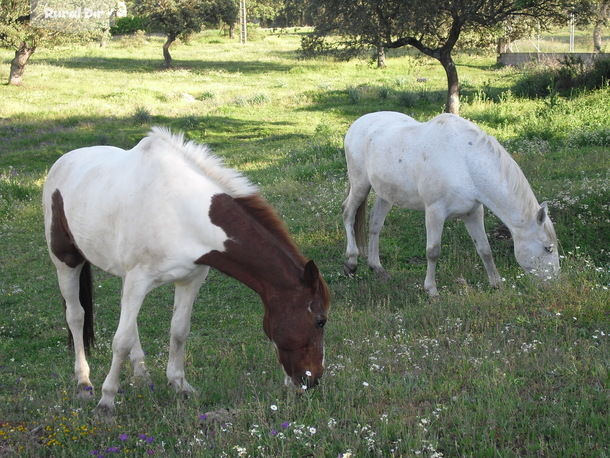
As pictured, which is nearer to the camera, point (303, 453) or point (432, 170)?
point (303, 453)

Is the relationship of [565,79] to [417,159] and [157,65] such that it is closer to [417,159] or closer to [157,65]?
[417,159]

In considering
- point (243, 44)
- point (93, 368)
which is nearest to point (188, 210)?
point (93, 368)

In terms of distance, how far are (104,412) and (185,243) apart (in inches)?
54.3

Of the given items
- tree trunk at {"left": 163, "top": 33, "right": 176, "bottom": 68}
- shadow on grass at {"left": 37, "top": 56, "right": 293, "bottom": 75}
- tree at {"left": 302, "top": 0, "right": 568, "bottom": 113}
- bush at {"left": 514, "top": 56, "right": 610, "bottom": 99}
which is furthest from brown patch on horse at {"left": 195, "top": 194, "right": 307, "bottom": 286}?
tree trunk at {"left": 163, "top": 33, "right": 176, "bottom": 68}

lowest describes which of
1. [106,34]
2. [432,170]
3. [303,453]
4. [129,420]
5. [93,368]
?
[93,368]

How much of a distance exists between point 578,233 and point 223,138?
45.4 ft

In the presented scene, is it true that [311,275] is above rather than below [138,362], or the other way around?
above

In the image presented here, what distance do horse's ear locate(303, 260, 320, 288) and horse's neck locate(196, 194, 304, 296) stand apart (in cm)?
9

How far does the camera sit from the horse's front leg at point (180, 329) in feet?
16.3

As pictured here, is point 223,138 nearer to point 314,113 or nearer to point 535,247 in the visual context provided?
point 314,113

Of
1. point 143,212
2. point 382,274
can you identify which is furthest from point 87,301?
point 382,274

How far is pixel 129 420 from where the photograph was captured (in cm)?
441

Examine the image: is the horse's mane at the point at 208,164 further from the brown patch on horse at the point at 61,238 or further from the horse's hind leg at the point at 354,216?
the horse's hind leg at the point at 354,216

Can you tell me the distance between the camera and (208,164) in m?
4.82
